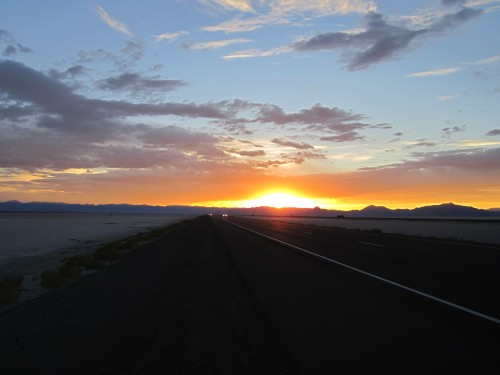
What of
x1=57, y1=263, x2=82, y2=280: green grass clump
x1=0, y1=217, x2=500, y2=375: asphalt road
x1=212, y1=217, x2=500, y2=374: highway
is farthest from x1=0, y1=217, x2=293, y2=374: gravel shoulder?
x1=57, y1=263, x2=82, y2=280: green grass clump

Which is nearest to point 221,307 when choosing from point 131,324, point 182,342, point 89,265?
point 131,324

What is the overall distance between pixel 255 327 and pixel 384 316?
237 cm

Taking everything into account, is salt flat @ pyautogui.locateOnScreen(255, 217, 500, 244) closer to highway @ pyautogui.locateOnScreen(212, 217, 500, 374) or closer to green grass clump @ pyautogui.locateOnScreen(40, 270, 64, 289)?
highway @ pyautogui.locateOnScreen(212, 217, 500, 374)

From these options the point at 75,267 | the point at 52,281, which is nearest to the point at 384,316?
the point at 52,281

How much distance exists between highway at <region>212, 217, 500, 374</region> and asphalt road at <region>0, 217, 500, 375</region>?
22 mm

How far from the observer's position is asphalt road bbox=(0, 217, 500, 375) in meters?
5.61

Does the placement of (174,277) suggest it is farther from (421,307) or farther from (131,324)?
(421,307)

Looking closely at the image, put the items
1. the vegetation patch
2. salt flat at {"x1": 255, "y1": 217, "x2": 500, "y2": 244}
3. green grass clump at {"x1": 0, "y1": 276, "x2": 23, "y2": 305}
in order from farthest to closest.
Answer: salt flat at {"x1": 255, "y1": 217, "x2": 500, "y2": 244}, the vegetation patch, green grass clump at {"x1": 0, "y1": 276, "x2": 23, "y2": 305}

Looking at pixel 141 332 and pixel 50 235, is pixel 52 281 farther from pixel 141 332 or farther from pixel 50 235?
pixel 50 235

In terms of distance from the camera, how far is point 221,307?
30.1 feet

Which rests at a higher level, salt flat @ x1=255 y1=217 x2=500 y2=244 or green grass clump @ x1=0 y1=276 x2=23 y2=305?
salt flat @ x1=255 y1=217 x2=500 y2=244

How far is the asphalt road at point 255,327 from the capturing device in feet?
18.4

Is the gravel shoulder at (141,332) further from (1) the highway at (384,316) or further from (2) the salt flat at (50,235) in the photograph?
(2) the salt flat at (50,235)

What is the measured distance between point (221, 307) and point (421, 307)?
390 cm
